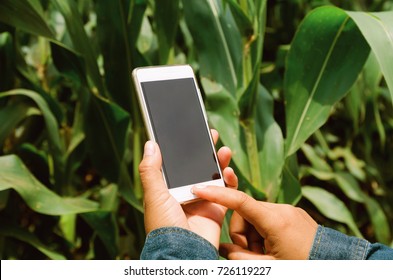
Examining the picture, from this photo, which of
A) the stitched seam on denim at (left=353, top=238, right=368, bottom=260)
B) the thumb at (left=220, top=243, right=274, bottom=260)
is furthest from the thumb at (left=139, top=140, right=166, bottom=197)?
the stitched seam on denim at (left=353, top=238, right=368, bottom=260)

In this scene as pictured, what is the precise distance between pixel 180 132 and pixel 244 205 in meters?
0.13

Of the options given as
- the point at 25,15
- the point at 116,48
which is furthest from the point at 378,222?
the point at 25,15

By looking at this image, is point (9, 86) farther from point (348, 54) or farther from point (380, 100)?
point (380, 100)

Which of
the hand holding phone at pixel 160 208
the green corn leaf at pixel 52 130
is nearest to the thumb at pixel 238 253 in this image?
the hand holding phone at pixel 160 208

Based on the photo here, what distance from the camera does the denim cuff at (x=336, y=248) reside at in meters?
0.54

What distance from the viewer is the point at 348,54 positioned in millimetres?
747

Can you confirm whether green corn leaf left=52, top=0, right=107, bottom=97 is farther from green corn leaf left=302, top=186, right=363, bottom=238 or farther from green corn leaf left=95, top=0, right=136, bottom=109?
green corn leaf left=302, top=186, right=363, bottom=238

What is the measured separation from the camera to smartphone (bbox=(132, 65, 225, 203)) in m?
0.57

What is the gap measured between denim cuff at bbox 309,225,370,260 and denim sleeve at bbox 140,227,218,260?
0.39ft

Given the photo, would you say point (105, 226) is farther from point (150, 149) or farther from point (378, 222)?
point (378, 222)

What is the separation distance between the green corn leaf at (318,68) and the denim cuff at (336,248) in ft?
0.64

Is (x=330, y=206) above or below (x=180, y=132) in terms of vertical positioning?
below

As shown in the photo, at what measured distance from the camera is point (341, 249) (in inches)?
21.4

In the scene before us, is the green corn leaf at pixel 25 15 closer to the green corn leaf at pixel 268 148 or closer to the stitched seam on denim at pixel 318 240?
the green corn leaf at pixel 268 148
